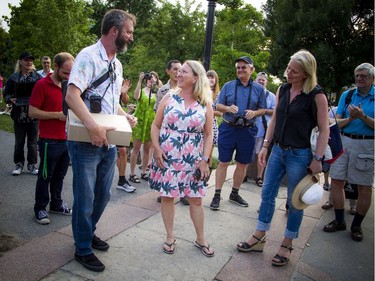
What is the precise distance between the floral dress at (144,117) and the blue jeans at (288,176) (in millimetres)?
2612

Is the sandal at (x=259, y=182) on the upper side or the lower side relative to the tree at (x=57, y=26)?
lower

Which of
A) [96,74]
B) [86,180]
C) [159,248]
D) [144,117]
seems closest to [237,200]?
[159,248]

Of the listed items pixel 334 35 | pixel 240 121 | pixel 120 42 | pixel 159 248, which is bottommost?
pixel 159 248

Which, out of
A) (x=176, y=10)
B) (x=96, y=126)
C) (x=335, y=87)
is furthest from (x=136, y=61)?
(x=96, y=126)

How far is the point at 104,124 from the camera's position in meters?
2.44

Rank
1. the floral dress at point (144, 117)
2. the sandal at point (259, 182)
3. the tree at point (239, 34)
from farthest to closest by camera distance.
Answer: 1. the tree at point (239, 34)
2. the sandal at point (259, 182)
3. the floral dress at point (144, 117)

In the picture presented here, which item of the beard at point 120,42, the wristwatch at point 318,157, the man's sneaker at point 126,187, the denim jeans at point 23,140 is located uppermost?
the beard at point 120,42

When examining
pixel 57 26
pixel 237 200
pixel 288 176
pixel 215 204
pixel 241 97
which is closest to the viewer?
pixel 288 176

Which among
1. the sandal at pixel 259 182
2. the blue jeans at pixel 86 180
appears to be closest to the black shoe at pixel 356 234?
the sandal at pixel 259 182

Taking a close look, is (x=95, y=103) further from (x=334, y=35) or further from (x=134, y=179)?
(x=334, y=35)

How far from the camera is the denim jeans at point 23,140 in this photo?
5.47 m

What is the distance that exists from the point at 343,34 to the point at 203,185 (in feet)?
69.8

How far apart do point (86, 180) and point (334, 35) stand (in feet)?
72.7

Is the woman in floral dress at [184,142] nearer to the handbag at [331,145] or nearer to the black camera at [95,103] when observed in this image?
the black camera at [95,103]
